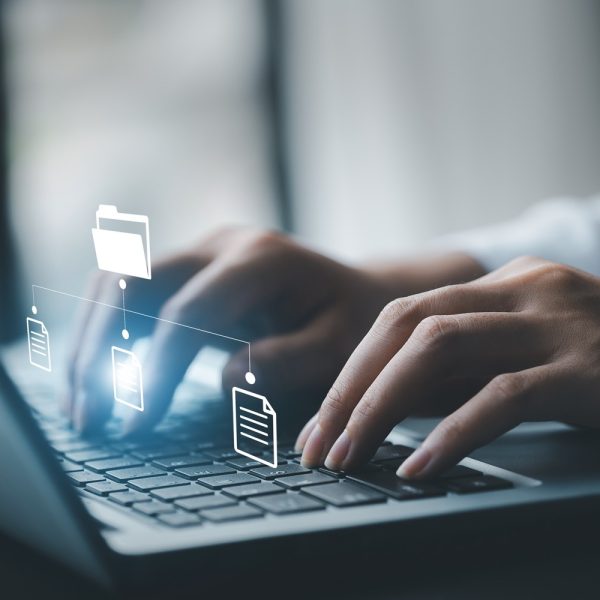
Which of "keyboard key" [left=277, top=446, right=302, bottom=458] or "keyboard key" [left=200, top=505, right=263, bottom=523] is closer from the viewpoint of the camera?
"keyboard key" [left=200, top=505, right=263, bottom=523]

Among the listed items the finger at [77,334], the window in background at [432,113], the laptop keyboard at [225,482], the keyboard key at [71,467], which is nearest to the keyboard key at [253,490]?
the laptop keyboard at [225,482]

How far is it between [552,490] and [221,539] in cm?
14

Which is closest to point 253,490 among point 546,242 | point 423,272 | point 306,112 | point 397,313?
point 397,313

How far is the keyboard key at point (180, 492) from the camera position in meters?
0.36

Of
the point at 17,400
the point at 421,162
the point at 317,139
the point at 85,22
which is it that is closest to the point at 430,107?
the point at 421,162

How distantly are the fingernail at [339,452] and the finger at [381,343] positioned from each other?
0.04ft

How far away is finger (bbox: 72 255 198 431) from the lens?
1.79 ft

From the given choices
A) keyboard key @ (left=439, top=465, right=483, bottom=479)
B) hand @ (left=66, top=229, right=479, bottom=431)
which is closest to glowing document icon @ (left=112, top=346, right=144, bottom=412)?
hand @ (left=66, top=229, right=479, bottom=431)

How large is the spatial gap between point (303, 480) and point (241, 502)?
0.04 meters

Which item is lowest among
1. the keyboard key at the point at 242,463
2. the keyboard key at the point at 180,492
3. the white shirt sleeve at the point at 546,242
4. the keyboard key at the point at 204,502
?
the keyboard key at the point at 242,463

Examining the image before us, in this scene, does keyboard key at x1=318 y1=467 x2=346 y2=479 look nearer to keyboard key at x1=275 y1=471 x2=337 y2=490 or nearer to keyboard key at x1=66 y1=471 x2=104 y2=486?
keyboard key at x1=275 y1=471 x2=337 y2=490

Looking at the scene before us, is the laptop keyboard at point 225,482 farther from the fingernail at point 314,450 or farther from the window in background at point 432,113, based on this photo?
the window in background at point 432,113

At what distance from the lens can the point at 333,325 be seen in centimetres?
60

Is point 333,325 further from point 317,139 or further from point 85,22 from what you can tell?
point 317,139
